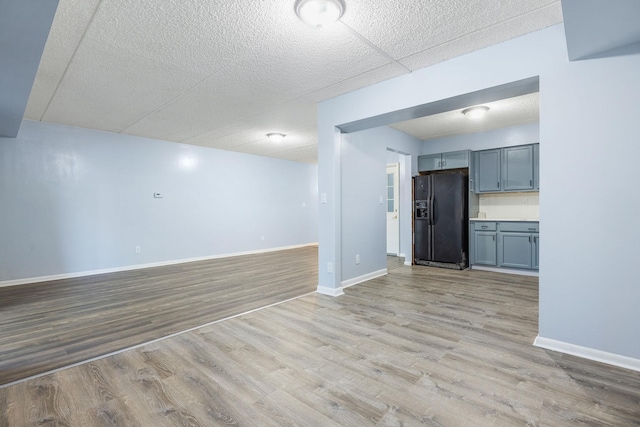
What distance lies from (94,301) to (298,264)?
3261mm

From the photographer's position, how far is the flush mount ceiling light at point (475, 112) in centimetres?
394

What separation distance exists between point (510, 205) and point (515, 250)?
0.97 meters

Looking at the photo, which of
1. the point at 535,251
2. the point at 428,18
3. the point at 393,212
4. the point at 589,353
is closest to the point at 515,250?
the point at 535,251

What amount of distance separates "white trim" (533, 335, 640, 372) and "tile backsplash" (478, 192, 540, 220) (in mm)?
3502

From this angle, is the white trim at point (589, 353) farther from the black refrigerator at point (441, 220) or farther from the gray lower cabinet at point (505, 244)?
the black refrigerator at point (441, 220)

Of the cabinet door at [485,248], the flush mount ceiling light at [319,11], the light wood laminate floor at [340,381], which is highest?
the flush mount ceiling light at [319,11]

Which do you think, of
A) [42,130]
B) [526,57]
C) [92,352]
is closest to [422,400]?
[92,352]

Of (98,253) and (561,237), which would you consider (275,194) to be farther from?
(561,237)

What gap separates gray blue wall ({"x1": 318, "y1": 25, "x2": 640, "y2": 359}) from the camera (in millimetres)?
1955

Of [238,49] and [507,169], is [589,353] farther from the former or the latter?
[507,169]

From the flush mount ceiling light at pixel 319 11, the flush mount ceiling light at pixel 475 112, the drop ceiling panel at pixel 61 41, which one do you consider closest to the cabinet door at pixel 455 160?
the flush mount ceiling light at pixel 475 112

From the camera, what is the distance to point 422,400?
5.44 ft

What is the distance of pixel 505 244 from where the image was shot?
4.88 meters

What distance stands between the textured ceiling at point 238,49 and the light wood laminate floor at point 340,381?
2431 mm
